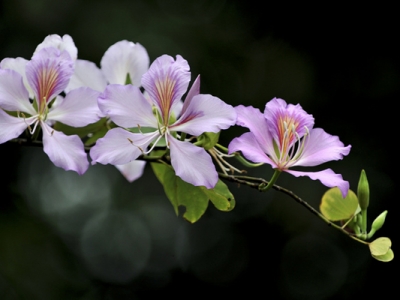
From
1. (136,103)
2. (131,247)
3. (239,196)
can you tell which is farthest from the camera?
(131,247)

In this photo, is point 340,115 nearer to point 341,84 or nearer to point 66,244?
point 341,84

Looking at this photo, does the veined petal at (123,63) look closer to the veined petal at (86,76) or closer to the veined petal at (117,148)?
the veined petal at (86,76)

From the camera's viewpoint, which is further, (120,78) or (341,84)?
(341,84)

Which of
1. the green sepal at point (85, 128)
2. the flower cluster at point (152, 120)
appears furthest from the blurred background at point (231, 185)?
the flower cluster at point (152, 120)

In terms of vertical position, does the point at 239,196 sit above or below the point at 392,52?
below

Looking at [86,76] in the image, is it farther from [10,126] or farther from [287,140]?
[287,140]

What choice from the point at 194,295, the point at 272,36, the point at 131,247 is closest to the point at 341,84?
the point at 272,36

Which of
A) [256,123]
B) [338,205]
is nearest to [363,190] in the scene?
[338,205]
